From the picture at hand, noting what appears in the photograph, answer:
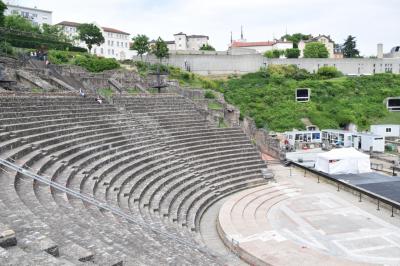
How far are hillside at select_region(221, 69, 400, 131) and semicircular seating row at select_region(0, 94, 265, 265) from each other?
612 inches

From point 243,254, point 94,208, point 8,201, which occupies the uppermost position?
point 8,201

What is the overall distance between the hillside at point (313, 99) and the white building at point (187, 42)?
3611 cm

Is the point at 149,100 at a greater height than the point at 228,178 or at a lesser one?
greater

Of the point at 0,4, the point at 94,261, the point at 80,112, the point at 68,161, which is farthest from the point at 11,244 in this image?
the point at 0,4

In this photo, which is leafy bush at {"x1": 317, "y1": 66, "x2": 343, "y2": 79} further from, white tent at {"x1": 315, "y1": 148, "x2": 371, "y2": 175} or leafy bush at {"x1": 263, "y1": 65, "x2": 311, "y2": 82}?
white tent at {"x1": 315, "y1": 148, "x2": 371, "y2": 175}

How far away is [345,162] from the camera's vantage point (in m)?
21.7

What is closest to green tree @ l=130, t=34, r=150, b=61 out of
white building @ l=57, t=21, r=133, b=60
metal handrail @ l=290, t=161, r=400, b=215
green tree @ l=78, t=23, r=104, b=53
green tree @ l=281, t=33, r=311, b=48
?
green tree @ l=78, t=23, r=104, b=53

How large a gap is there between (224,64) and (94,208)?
1871 inches

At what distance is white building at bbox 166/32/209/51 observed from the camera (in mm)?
84625

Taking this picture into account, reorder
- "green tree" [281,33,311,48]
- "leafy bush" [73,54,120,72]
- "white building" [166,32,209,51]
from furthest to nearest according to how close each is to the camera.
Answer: "white building" [166,32,209,51], "green tree" [281,33,311,48], "leafy bush" [73,54,120,72]

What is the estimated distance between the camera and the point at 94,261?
5344 mm

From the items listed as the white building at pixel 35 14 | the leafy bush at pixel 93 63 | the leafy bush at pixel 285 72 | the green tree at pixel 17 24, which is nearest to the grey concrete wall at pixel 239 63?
the leafy bush at pixel 285 72

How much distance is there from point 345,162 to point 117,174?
13.8 metres

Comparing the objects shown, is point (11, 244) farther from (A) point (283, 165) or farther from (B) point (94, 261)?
(A) point (283, 165)
